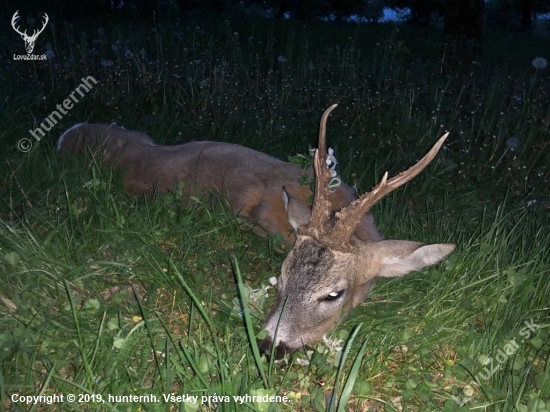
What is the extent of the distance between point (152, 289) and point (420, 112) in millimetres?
4824

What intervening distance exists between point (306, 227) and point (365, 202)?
0.42m

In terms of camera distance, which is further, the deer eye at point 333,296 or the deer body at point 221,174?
the deer body at point 221,174

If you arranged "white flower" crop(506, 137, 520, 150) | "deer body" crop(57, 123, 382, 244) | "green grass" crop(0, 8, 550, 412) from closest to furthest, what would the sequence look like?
1. "green grass" crop(0, 8, 550, 412)
2. "deer body" crop(57, 123, 382, 244)
3. "white flower" crop(506, 137, 520, 150)

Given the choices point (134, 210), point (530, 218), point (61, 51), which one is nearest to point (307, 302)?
point (134, 210)

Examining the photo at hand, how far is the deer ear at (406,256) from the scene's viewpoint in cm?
362

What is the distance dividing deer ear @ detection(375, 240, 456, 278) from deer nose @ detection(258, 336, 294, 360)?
87 centimetres

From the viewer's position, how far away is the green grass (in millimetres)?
2984

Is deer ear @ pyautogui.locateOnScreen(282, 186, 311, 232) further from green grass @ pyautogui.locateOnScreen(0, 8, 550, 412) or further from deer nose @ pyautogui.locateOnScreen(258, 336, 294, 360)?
deer nose @ pyautogui.locateOnScreen(258, 336, 294, 360)

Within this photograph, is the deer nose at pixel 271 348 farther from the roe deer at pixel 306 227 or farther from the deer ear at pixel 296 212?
the deer ear at pixel 296 212

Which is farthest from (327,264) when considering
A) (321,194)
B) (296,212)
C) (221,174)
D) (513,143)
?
(513,143)

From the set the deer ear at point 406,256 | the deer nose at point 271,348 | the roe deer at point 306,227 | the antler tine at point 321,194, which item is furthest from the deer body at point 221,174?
the deer nose at point 271,348

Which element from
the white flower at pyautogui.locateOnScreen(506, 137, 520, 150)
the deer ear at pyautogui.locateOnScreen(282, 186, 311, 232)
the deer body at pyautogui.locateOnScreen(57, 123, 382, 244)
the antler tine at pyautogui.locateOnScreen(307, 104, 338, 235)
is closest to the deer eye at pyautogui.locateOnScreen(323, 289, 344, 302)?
the antler tine at pyautogui.locateOnScreen(307, 104, 338, 235)

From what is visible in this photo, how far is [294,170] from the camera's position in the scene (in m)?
5.12

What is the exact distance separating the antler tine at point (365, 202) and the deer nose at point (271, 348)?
26.2 inches
